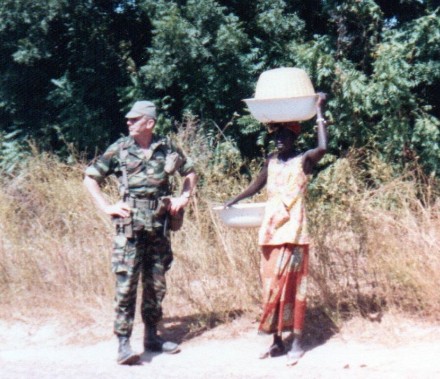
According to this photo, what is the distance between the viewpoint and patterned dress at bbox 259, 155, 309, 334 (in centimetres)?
495

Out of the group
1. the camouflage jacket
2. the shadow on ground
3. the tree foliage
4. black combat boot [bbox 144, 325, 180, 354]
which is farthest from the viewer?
the tree foliage

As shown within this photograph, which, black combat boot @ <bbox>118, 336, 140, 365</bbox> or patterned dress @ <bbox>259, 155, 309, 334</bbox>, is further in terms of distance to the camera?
black combat boot @ <bbox>118, 336, 140, 365</bbox>

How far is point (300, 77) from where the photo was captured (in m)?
5.07

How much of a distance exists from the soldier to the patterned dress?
0.74 m

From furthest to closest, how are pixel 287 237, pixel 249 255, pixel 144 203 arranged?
1. pixel 249 255
2. pixel 144 203
3. pixel 287 237

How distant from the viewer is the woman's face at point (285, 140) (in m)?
5.06

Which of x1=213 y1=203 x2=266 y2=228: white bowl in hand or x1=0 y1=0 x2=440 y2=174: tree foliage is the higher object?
x1=0 y1=0 x2=440 y2=174: tree foliage

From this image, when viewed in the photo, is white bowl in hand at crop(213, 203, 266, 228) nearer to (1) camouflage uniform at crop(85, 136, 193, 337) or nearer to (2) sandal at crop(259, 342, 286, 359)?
(1) camouflage uniform at crop(85, 136, 193, 337)

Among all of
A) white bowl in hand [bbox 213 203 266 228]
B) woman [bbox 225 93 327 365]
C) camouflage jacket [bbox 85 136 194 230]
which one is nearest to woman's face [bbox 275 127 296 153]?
woman [bbox 225 93 327 365]

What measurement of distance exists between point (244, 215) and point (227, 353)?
113 cm

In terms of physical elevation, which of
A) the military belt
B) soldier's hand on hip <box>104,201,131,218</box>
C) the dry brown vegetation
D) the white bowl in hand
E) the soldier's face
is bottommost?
the dry brown vegetation

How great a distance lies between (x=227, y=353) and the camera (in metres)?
5.43

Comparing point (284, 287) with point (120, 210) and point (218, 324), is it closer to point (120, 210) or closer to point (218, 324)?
point (218, 324)

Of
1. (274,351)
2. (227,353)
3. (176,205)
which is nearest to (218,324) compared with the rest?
(227,353)
